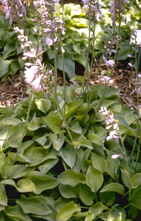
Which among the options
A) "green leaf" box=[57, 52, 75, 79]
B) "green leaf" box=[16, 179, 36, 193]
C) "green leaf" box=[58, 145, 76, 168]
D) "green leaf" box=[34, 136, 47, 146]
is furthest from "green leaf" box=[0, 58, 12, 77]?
"green leaf" box=[16, 179, 36, 193]

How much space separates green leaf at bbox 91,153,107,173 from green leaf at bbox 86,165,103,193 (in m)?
0.04

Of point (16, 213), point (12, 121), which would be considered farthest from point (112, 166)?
point (12, 121)

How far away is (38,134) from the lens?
3.27 metres

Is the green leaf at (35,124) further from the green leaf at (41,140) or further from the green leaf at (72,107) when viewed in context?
the green leaf at (72,107)

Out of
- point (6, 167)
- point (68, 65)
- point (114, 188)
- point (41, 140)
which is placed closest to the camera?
point (114, 188)

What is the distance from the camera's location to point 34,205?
2693 mm

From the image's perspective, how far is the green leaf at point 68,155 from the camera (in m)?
2.95

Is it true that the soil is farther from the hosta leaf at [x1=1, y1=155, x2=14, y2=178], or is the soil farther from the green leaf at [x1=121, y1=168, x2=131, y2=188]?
the green leaf at [x1=121, y1=168, x2=131, y2=188]

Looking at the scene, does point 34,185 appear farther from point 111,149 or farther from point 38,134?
point 111,149

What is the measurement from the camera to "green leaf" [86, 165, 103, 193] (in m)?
2.78

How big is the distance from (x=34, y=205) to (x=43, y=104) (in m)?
1.22

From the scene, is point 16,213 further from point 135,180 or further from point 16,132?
point 135,180

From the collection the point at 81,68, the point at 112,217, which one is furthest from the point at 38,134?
the point at 81,68

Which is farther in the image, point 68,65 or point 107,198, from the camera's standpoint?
point 68,65
